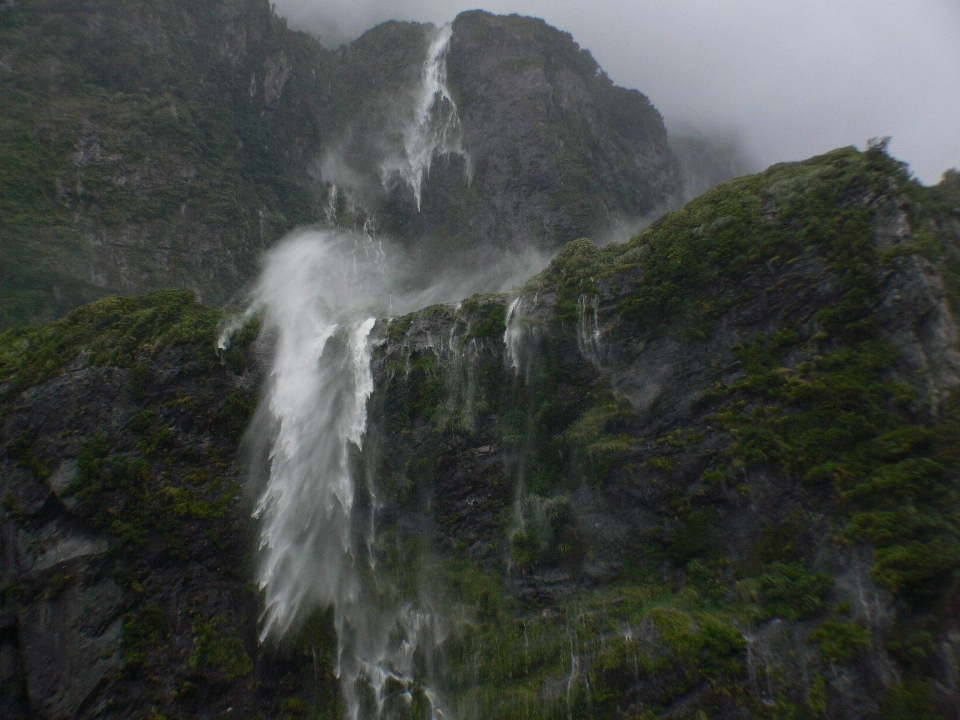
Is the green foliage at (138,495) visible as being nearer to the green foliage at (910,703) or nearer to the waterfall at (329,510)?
the waterfall at (329,510)

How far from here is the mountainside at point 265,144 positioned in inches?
1485

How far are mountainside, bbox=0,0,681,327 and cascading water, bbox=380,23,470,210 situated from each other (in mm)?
179

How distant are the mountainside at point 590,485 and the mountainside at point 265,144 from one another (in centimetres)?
1855

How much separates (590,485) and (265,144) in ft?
151

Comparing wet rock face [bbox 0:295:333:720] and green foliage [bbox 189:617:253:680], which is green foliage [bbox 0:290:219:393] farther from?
green foliage [bbox 189:617:253:680]

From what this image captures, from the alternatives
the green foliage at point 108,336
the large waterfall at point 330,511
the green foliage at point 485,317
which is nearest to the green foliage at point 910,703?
the large waterfall at point 330,511

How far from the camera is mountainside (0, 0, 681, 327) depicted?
3772 cm

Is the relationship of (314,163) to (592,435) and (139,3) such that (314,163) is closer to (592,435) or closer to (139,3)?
(139,3)

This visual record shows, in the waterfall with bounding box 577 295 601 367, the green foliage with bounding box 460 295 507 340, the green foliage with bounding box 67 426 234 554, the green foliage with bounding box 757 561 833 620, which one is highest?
the green foliage with bounding box 460 295 507 340

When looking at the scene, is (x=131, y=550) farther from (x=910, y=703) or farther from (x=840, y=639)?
(x=910, y=703)

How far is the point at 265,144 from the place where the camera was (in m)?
52.5

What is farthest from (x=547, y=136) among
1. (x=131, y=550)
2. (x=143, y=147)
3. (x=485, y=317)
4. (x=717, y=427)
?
(x=131, y=550)

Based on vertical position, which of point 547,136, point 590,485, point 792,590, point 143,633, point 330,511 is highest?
point 547,136

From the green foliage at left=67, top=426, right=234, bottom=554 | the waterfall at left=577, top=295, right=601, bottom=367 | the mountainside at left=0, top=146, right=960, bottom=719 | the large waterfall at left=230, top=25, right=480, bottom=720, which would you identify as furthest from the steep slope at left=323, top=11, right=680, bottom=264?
the green foliage at left=67, top=426, right=234, bottom=554
